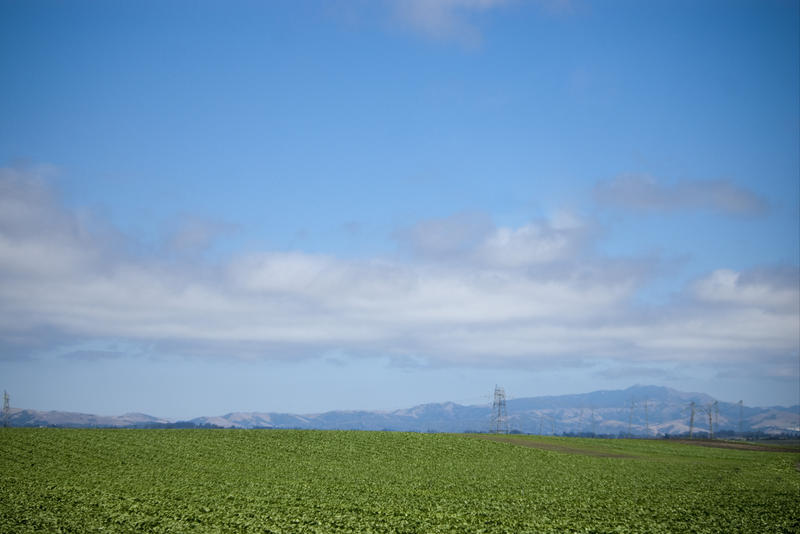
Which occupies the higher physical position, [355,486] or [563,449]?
[355,486]

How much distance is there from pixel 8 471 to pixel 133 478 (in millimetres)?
11915

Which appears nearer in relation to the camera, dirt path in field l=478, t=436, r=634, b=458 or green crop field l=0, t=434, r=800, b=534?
green crop field l=0, t=434, r=800, b=534

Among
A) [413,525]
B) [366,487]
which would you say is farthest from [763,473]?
[413,525]

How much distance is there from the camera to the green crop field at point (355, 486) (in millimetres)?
39062

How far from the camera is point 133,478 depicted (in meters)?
57.3

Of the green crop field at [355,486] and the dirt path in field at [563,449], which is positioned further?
the dirt path in field at [563,449]

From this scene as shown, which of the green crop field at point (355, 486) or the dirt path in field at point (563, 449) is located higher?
the green crop field at point (355, 486)

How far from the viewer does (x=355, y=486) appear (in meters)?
55.4

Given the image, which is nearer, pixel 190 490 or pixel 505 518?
pixel 505 518

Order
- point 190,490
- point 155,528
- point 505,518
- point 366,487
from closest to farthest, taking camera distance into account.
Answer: point 155,528 < point 505,518 < point 190,490 < point 366,487

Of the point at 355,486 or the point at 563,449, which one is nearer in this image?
the point at 355,486

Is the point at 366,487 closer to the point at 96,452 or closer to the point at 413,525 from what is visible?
the point at 413,525

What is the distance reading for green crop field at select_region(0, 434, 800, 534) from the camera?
1538 inches

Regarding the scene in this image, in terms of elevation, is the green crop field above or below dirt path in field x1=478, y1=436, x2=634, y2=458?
above
